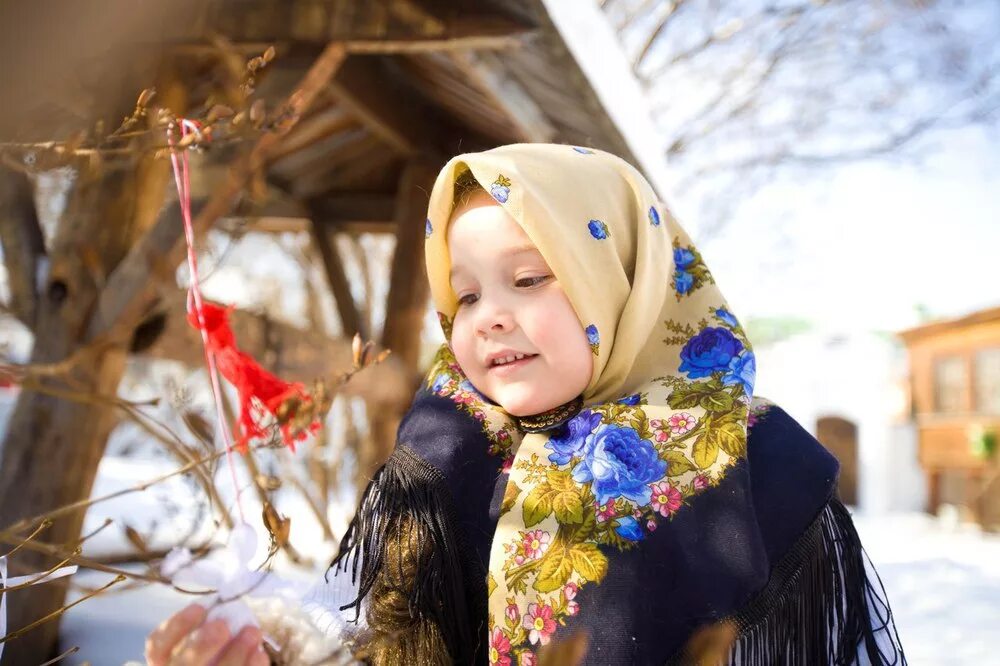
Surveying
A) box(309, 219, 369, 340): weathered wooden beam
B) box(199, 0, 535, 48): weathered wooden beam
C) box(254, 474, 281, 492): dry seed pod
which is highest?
box(199, 0, 535, 48): weathered wooden beam

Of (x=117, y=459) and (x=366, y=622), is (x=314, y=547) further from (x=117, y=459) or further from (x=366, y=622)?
(x=117, y=459)

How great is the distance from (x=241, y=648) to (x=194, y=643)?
0.05m

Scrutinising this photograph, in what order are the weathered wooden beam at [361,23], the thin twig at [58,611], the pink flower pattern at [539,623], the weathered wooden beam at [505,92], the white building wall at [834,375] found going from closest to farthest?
the thin twig at [58,611]
the pink flower pattern at [539,623]
the weathered wooden beam at [361,23]
the weathered wooden beam at [505,92]
the white building wall at [834,375]

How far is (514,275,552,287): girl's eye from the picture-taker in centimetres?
140

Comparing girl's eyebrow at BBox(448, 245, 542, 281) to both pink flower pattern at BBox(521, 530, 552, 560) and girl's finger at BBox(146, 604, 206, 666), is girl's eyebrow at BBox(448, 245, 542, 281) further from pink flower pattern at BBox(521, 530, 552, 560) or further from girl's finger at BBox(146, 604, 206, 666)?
girl's finger at BBox(146, 604, 206, 666)

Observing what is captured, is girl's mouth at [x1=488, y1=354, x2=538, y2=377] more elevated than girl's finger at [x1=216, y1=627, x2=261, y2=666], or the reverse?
girl's mouth at [x1=488, y1=354, x2=538, y2=377]

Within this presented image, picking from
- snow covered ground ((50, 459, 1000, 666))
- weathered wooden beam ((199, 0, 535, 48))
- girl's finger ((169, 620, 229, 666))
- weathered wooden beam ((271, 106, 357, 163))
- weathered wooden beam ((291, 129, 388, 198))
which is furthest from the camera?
weathered wooden beam ((291, 129, 388, 198))

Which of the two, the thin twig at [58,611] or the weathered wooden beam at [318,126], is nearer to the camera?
the thin twig at [58,611]

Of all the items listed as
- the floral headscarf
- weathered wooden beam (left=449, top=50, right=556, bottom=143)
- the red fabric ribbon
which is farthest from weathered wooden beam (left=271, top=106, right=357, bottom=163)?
the floral headscarf

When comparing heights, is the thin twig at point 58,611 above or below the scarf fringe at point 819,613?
above

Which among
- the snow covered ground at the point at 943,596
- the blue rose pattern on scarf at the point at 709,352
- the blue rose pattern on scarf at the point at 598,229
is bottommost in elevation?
the snow covered ground at the point at 943,596

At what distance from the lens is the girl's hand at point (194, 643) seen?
33.1 inches

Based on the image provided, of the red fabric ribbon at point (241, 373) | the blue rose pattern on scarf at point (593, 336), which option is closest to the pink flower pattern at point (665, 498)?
the blue rose pattern on scarf at point (593, 336)

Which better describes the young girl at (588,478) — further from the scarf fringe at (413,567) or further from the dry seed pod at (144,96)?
the dry seed pod at (144,96)
